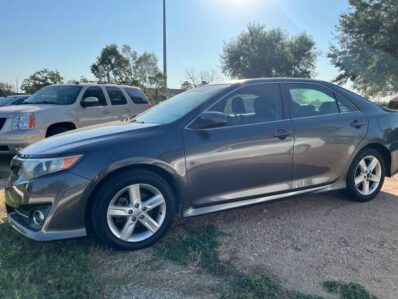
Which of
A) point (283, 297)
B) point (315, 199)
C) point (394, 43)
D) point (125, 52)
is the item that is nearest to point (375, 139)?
point (315, 199)

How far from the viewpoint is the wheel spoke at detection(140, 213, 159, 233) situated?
352cm

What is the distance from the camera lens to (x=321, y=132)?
4398 millimetres

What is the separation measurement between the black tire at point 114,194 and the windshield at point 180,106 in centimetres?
69

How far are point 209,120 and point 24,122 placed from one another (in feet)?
15.9

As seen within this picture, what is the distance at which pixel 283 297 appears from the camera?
279 cm

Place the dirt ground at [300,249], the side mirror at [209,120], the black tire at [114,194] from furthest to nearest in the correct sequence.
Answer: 1. the side mirror at [209,120]
2. the black tire at [114,194]
3. the dirt ground at [300,249]

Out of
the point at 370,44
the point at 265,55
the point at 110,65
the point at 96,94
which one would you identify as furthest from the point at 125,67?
the point at 96,94

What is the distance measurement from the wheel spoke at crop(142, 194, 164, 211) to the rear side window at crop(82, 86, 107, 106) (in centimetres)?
545

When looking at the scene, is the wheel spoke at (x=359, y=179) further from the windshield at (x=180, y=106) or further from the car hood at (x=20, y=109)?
the car hood at (x=20, y=109)

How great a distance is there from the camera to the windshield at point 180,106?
397 cm

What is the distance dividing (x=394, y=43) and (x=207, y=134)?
65.8ft

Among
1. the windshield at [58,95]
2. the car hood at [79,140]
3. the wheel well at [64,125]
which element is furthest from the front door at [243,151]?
the windshield at [58,95]

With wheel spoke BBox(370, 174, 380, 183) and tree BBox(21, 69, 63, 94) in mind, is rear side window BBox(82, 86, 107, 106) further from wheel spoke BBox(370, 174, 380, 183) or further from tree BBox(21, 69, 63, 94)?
tree BBox(21, 69, 63, 94)

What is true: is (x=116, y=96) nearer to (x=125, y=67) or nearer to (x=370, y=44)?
(x=370, y=44)
